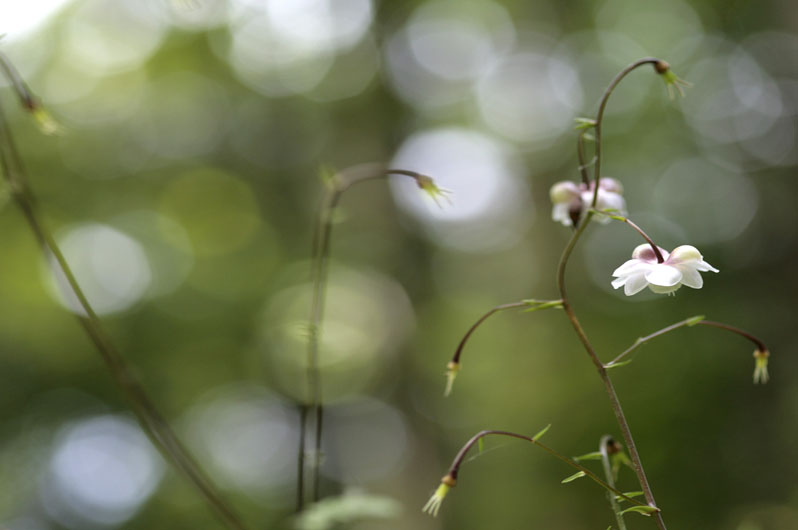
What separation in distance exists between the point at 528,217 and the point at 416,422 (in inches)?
115

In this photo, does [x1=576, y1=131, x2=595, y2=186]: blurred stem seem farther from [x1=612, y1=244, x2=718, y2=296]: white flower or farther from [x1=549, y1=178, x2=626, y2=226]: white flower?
[x1=612, y1=244, x2=718, y2=296]: white flower

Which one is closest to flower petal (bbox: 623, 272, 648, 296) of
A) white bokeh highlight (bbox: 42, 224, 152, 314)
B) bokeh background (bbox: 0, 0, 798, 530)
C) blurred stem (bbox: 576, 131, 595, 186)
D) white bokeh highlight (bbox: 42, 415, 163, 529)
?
blurred stem (bbox: 576, 131, 595, 186)

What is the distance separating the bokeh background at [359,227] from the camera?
627 cm

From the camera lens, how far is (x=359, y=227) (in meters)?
7.43

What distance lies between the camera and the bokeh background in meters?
6.27

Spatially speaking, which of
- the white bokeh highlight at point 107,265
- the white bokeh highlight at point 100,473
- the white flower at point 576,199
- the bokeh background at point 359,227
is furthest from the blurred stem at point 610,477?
the white bokeh highlight at point 100,473

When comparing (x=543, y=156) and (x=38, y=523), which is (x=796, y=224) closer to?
(x=543, y=156)

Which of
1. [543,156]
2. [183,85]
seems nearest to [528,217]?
[543,156]

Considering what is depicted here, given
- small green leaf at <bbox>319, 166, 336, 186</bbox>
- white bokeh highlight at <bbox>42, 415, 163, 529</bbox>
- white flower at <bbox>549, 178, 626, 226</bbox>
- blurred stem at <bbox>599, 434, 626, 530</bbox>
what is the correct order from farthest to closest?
white bokeh highlight at <bbox>42, 415, 163, 529</bbox> < small green leaf at <bbox>319, 166, 336, 186</bbox> < white flower at <bbox>549, 178, 626, 226</bbox> < blurred stem at <bbox>599, 434, 626, 530</bbox>

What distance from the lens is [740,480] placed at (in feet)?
17.2

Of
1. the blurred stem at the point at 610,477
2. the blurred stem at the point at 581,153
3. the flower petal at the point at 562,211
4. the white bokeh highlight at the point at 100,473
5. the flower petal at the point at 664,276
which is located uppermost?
the blurred stem at the point at 581,153

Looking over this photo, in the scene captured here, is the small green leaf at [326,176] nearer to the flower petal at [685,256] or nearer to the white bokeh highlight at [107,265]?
the flower petal at [685,256]

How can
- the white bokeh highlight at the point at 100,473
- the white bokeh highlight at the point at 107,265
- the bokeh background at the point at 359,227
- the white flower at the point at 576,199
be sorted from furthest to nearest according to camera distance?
the white bokeh highlight at the point at 107,265 < the white bokeh highlight at the point at 100,473 < the bokeh background at the point at 359,227 < the white flower at the point at 576,199

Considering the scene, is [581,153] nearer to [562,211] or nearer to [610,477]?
[562,211]
